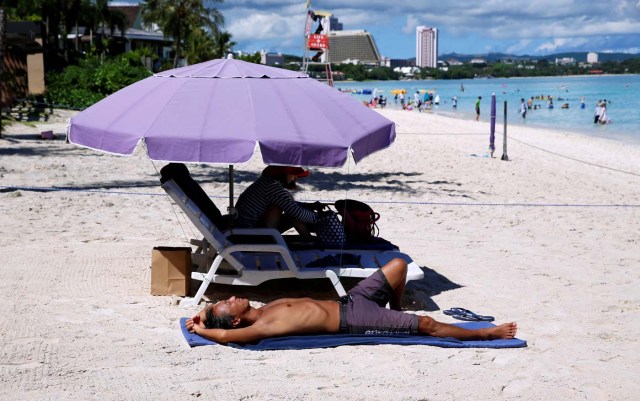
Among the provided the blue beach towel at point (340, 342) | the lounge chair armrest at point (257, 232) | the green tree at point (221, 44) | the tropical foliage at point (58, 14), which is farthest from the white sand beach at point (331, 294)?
the green tree at point (221, 44)

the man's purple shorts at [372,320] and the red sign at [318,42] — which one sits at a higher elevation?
the red sign at [318,42]

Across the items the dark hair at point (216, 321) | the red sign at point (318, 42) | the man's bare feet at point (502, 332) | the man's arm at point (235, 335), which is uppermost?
the red sign at point (318, 42)

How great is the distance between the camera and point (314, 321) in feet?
18.3

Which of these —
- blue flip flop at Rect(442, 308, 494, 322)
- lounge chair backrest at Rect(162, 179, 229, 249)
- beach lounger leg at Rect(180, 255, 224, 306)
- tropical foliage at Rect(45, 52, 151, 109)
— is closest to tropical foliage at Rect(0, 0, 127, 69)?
tropical foliage at Rect(45, 52, 151, 109)

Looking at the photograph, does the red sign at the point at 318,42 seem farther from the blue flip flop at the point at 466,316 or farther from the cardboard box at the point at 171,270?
the blue flip flop at the point at 466,316

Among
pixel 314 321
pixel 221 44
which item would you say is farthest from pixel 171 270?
pixel 221 44

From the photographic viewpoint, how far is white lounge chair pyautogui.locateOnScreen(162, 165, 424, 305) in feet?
21.8

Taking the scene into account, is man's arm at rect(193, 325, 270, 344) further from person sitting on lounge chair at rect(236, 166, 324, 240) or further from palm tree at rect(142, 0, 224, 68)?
palm tree at rect(142, 0, 224, 68)

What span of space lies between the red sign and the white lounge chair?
890 inches

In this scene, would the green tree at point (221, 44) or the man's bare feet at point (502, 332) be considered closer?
the man's bare feet at point (502, 332)

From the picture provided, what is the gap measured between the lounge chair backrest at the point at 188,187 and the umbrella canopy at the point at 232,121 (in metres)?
0.50

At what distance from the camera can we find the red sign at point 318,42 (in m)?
29.2

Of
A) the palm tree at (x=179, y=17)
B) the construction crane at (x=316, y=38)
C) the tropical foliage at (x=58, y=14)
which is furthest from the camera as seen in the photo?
the palm tree at (x=179, y=17)

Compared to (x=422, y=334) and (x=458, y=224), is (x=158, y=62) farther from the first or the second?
(x=422, y=334)
